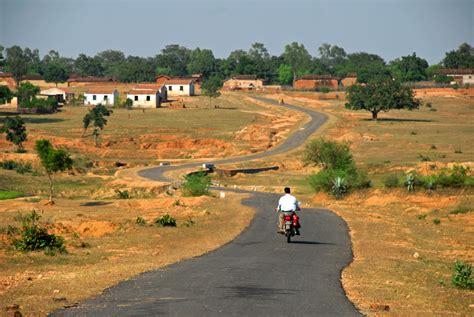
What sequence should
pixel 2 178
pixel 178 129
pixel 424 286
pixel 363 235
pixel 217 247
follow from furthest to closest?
1. pixel 178 129
2. pixel 2 178
3. pixel 363 235
4. pixel 217 247
5. pixel 424 286

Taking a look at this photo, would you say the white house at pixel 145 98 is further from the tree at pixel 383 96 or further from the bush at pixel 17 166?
the bush at pixel 17 166

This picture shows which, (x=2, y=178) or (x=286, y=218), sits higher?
(x=286, y=218)

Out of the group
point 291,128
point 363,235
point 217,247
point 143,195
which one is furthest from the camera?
point 291,128

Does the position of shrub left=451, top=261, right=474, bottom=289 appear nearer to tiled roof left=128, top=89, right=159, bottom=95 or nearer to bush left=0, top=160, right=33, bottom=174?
bush left=0, top=160, right=33, bottom=174

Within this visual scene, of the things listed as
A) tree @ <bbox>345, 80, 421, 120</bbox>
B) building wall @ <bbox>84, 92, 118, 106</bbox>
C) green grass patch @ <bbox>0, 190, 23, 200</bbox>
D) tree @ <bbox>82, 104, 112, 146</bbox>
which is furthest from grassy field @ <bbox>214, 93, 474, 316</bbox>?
building wall @ <bbox>84, 92, 118, 106</bbox>

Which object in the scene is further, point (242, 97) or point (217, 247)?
point (242, 97)

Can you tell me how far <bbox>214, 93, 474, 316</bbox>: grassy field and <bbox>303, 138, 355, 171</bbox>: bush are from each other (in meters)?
2.38

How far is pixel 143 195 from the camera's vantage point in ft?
199

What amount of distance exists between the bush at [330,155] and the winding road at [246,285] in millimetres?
36899

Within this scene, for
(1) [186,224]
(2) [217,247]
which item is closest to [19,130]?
(1) [186,224]

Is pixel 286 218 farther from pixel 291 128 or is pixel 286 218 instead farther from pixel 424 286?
pixel 291 128

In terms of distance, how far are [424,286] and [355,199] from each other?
32756 mm

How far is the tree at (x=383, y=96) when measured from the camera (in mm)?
119250

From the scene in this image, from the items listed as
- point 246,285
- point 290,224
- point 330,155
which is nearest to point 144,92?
point 330,155
